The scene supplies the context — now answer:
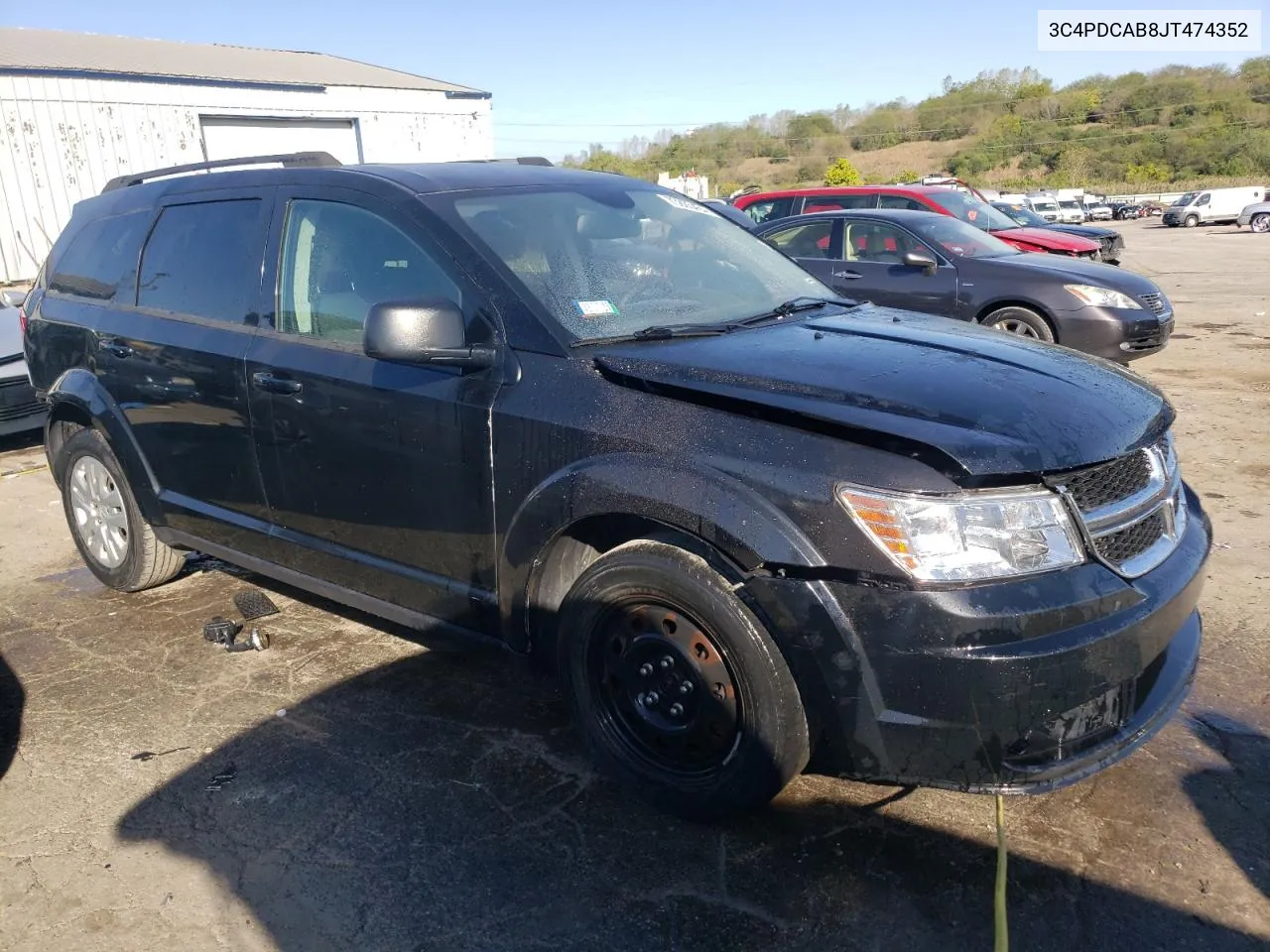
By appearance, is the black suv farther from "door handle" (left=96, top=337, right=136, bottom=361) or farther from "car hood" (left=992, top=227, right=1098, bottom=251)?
"car hood" (left=992, top=227, right=1098, bottom=251)

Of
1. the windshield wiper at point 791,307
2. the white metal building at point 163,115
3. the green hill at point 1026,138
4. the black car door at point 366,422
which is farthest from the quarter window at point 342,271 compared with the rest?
the green hill at point 1026,138

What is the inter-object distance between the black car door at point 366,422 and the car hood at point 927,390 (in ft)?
1.85

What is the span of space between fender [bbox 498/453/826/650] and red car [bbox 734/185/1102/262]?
9483 millimetres

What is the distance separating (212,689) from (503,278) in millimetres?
2029

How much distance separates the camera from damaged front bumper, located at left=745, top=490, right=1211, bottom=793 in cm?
230

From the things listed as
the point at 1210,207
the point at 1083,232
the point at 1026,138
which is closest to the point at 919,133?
the point at 1026,138

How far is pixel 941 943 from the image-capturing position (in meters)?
2.39

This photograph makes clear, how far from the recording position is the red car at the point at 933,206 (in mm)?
11859

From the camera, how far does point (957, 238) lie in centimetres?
963

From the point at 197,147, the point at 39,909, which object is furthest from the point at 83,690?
the point at 197,147

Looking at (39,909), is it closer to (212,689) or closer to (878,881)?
(212,689)

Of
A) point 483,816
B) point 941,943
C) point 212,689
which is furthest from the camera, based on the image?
point 212,689

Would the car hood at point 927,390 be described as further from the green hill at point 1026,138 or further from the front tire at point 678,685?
the green hill at point 1026,138

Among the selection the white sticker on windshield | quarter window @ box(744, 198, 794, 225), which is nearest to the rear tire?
quarter window @ box(744, 198, 794, 225)
